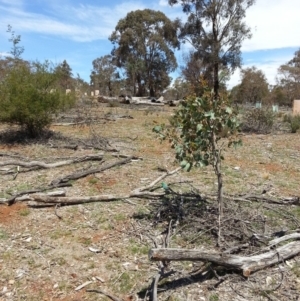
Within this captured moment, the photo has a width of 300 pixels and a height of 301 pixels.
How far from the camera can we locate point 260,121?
10094 millimetres

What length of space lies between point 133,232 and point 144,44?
2966 centimetres

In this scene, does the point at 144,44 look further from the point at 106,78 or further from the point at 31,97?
the point at 31,97

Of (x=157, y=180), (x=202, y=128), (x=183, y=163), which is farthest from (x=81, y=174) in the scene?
(x=202, y=128)

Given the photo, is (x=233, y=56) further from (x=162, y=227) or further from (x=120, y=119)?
(x=162, y=227)

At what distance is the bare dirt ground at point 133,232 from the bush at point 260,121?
402 centimetres

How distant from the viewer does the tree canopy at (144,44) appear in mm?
30406

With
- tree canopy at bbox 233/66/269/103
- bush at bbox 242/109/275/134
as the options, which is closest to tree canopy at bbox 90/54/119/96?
tree canopy at bbox 233/66/269/103

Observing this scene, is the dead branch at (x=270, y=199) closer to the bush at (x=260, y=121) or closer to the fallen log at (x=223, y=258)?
the fallen log at (x=223, y=258)

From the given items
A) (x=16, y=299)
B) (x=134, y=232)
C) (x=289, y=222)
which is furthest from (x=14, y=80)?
(x=289, y=222)

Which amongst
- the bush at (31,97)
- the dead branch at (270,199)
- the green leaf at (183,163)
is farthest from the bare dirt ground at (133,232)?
the bush at (31,97)

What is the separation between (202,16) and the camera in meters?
20.5

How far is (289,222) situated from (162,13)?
Result: 100 feet

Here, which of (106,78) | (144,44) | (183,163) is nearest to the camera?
(183,163)

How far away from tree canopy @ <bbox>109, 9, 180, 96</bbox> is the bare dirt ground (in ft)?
85.9
